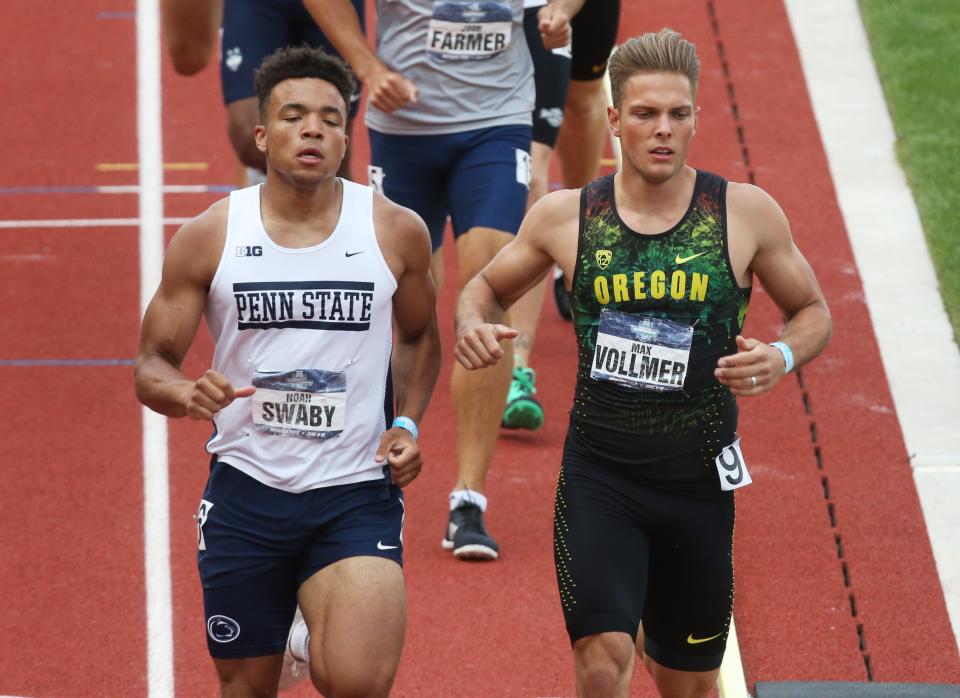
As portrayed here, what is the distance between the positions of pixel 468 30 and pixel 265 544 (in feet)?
8.65

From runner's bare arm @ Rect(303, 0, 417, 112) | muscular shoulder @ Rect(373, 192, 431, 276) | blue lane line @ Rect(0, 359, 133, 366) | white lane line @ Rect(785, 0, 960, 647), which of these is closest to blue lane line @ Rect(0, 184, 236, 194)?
blue lane line @ Rect(0, 359, 133, 366)

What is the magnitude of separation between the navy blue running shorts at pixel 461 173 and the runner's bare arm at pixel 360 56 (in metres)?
0.28

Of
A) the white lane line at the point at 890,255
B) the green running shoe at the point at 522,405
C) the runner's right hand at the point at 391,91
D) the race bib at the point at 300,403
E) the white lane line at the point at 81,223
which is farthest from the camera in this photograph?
the white lane line at the point at 81,223

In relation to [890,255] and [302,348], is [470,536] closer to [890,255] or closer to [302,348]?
[302,348]

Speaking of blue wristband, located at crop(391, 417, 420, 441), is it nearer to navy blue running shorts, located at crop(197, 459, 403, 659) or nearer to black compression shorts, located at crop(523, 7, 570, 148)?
navy blue running shorts, located at crop(197, 459, 403, 659)

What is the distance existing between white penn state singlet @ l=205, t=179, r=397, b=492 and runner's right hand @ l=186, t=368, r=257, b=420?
13.1 inches

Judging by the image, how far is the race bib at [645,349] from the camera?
4820 mm

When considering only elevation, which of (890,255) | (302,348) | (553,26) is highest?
(553,26)

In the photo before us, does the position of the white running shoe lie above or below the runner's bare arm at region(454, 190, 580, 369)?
below

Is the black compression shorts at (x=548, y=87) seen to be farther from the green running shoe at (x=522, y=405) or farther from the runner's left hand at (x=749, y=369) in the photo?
the runner's left hand at (x=749, y=369)

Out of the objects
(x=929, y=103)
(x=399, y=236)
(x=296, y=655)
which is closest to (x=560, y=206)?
(x=399, y=236)

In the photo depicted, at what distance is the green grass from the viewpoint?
9547 mm

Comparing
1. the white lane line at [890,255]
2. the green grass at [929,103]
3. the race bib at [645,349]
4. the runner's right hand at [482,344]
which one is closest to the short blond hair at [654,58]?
the race bib at [645,349]

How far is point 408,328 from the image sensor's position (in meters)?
5.31
